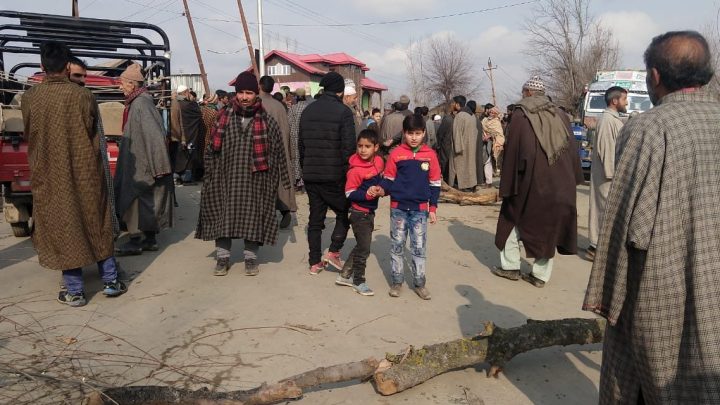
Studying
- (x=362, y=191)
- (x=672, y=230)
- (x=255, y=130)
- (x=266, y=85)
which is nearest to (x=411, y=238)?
(x=362, y=191)

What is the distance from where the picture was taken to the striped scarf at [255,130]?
501 centimetres

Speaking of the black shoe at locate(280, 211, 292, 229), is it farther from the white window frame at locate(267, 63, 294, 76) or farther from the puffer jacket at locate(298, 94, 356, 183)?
the white window frame at locate(267, 63, 294, 76)

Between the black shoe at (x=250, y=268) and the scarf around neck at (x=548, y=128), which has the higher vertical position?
the scarf around neck at (x=548, y=128)

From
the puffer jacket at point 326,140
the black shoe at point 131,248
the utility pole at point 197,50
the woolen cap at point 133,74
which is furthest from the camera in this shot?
the utility pole at point 197,50

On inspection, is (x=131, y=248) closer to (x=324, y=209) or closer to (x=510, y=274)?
(x=324, y=209)

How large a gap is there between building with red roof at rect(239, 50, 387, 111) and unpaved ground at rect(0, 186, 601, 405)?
30.7 metres

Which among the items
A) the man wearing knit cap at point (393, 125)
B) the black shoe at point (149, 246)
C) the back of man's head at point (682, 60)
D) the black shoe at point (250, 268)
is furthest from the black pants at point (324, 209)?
the man wearing knit cap at point (393, 125)

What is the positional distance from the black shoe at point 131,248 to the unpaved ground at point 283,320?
13 centimetres

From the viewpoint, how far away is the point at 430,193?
14.7 feet

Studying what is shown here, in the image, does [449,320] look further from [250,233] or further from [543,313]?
[250,233]

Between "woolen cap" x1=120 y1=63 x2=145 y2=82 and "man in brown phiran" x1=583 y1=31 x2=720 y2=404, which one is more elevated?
"woolen cap" x1=120 y1=63 x2=145 y2=82

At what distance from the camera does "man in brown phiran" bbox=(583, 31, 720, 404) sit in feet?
6.40

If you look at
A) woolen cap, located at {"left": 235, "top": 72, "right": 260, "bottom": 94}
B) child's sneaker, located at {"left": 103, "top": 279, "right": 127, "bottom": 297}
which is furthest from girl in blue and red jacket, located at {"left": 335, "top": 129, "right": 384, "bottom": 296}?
child's sneaker, located at {"left": 103, "top": 279, "right": 127, "bottom": 297}

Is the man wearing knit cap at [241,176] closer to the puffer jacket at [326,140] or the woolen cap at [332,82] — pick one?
the puffer jacket at [326,140]
